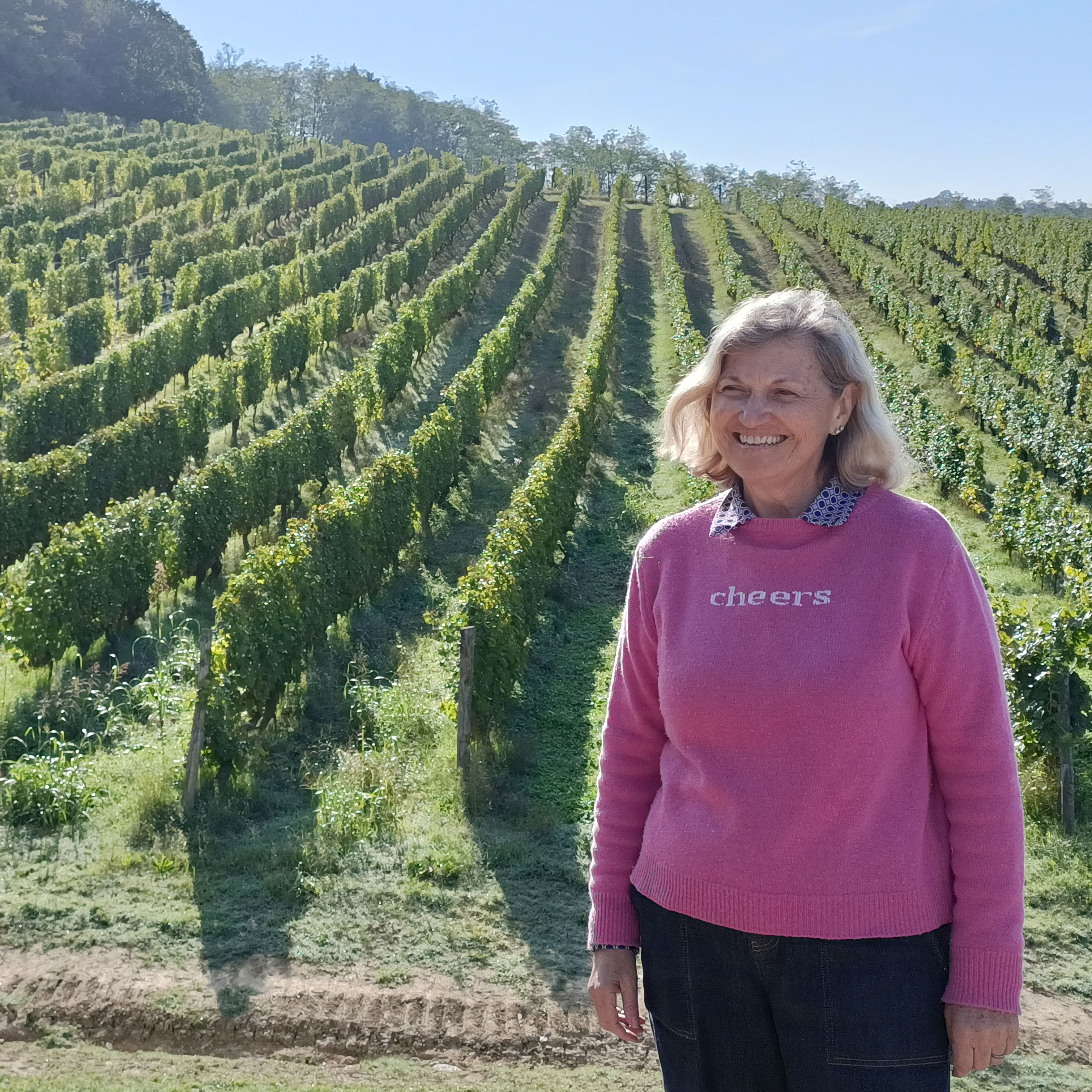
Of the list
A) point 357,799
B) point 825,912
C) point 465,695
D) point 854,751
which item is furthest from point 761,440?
point 465,695

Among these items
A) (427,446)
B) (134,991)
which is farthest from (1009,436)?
(134,991)

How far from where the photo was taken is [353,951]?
7.16 meters

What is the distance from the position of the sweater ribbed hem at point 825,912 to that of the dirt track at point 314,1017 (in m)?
4.18

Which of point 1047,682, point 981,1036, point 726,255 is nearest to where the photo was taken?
point 981,1036

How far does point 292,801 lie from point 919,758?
27.6 ft

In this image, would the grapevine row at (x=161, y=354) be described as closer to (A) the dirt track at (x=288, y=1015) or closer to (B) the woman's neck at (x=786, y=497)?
(A) the dirt track at (x=288, y=1015)

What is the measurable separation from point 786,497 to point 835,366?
32 cm

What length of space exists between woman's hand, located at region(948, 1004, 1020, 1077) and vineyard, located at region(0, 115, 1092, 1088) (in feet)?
14.3

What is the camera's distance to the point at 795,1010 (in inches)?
90.1

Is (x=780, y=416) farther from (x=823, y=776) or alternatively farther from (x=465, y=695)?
(x=465, y=695)

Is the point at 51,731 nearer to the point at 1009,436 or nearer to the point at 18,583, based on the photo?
the point at 18,583

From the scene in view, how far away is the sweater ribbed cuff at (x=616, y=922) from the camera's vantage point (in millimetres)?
2668

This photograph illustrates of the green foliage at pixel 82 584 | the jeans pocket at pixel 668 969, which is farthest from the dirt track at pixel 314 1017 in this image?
the green foliage at pixel 82 584

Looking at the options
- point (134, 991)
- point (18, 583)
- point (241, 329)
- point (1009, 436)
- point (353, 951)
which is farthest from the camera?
point (241, 329)
